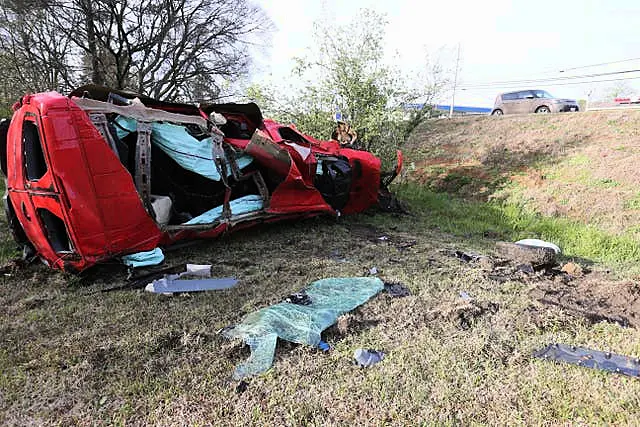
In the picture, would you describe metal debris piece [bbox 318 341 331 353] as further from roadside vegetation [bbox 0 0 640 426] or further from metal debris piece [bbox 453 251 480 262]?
metal debris piece [bbox 453 251 480 262]

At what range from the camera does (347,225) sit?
5.80 meters

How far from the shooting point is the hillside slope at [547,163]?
611 centimetres

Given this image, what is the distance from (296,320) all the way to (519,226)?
468 centimetres

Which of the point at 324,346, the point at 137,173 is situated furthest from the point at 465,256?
the point at 137,173

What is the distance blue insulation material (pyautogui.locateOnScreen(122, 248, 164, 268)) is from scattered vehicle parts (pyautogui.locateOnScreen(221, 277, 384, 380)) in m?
1.35

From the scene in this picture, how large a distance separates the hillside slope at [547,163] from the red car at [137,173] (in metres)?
4.00

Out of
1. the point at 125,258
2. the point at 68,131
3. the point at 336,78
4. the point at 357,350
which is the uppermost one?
the point at 336,78

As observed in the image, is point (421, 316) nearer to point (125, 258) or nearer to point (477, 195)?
point (125, 258)

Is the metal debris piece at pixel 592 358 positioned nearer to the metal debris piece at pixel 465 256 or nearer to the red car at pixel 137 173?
the metal debris piece at pixel 465 256

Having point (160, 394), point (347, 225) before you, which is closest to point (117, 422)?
point (160, 394)

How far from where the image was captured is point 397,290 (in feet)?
10.5

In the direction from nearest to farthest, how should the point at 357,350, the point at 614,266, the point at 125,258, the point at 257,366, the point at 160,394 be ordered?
the point at 160,394, the point at 257,366, the point at 357,350, the point at 125,258, the point at 614,266

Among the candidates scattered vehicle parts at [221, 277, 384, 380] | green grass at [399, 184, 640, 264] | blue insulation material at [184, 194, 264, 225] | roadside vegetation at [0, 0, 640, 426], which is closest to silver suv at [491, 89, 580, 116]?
green grass at [399, 184, 640, 264]

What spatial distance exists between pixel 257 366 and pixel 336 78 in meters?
7.06
